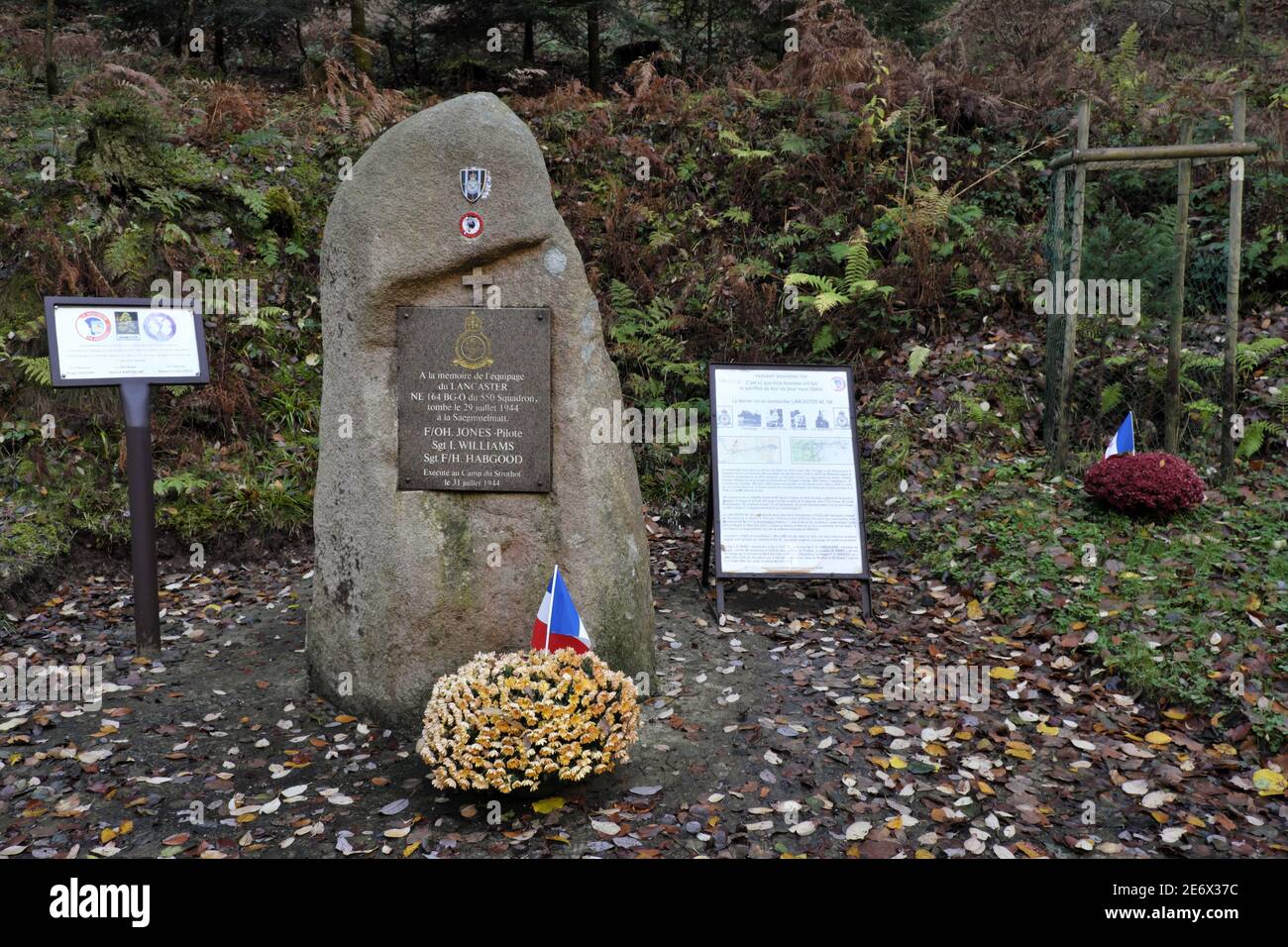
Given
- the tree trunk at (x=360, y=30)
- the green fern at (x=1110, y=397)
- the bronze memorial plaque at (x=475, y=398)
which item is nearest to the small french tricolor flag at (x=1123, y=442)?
the green fern at (x=1110, y=397)

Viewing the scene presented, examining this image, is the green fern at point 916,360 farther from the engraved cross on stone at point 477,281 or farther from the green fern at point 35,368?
the green fern at point 35,368

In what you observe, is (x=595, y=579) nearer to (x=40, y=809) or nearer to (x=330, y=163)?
(x=40, y=809)

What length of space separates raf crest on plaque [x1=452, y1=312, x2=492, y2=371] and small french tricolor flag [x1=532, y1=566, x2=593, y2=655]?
118cm

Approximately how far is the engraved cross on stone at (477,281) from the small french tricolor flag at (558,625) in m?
1.49

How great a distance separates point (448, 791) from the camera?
4.16 m

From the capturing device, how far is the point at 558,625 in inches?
171

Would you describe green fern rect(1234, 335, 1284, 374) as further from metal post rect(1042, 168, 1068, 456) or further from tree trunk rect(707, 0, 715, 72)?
tree trunk rect(707, 0, 715, 72)

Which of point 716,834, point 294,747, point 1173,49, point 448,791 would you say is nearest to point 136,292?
point 294,747

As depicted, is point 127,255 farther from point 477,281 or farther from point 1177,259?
point 1177,259

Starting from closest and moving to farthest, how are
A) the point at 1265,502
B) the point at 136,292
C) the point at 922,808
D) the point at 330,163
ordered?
the point at 922,808
the point at 1265,502
the point at 136,292
the point at 330,163

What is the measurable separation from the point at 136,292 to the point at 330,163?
114 inches

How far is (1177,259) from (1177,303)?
35 centimetres

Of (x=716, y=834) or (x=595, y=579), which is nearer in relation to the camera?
(x=716, y=834)

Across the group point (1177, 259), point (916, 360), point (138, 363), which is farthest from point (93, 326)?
point (1177, 259)
